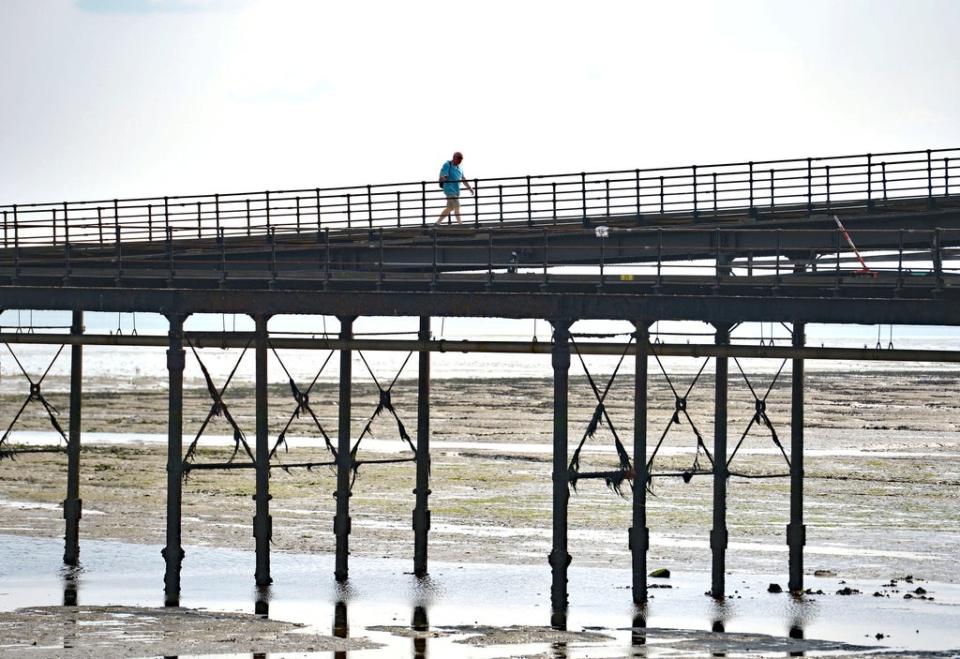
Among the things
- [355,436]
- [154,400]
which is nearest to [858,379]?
[154,400]

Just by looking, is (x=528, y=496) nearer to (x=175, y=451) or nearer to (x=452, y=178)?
(x=452, y=178)

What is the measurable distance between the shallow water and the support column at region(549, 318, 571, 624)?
49cm

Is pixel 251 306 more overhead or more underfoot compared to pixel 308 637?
more overhead

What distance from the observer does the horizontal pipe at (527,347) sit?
3183 centimetres

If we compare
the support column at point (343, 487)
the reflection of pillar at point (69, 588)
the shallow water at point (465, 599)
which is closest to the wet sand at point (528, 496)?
the shallow water at point (465, 599)

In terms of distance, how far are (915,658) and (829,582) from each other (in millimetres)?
7611

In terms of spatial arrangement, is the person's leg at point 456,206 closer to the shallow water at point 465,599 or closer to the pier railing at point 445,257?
the pier railing at point 445,257

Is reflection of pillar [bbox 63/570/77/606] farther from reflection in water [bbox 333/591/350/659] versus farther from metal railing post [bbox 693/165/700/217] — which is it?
metal railing post [bbox 693/165/700/217]

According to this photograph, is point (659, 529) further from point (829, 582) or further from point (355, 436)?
point (355, 436)

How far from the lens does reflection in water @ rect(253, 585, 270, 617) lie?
33.2m

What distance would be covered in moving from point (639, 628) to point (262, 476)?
8.44 m

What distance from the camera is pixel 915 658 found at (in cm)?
2895

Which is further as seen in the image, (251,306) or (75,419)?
(75,419)

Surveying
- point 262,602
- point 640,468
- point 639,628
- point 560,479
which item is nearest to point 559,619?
point 639,628
